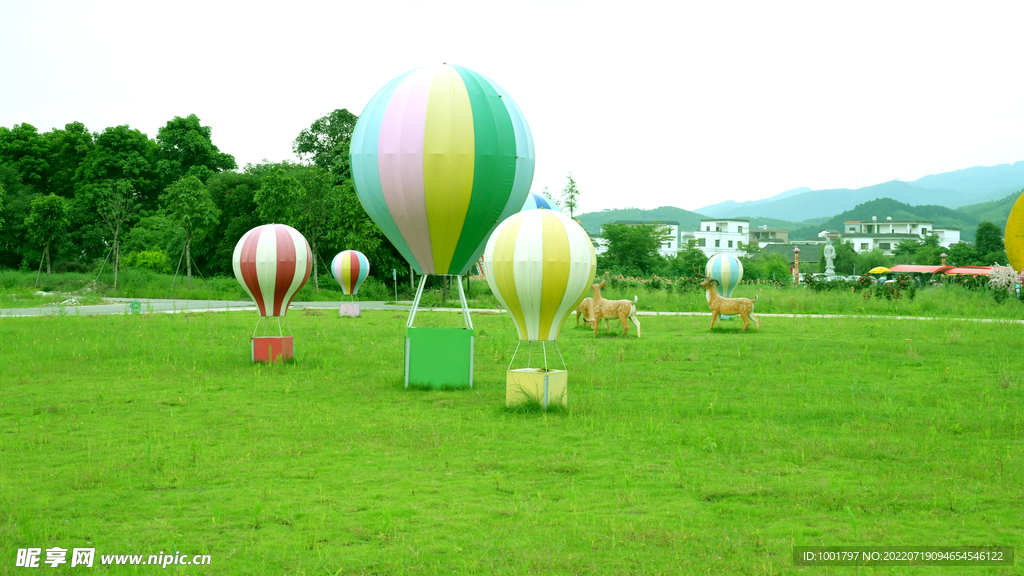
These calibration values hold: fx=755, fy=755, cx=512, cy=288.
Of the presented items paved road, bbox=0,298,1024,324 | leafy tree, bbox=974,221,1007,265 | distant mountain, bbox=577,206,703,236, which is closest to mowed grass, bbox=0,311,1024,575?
paved road, bbox=0,298,1024,324

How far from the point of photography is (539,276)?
31.6ft

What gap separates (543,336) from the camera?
10133 mm

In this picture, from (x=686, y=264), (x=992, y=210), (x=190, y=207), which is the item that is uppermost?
(x=992, y=210)

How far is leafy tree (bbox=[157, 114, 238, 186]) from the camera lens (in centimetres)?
5406

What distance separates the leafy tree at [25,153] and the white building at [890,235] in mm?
88526

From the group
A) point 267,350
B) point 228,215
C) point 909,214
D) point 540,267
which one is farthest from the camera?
point 909,214

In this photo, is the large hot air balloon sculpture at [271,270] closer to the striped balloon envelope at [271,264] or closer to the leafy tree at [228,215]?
the striped balloon envelope at [271,264]

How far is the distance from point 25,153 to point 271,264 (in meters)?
50.1

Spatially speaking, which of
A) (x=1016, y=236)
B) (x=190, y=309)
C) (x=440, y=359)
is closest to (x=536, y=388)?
(x=440, y=359)

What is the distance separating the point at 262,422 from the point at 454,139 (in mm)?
5060

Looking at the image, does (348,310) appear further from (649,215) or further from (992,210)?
(992,210)

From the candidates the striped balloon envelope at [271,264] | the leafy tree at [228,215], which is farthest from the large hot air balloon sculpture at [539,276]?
the leafy tree at [228,215]

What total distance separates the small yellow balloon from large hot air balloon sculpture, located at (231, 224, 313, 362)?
37.1 ft

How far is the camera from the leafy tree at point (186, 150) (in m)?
54.1
